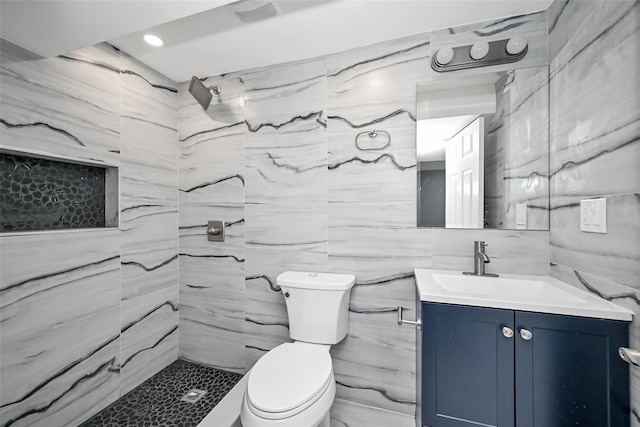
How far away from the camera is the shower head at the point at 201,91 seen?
68.7 inches

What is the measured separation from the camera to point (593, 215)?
104 centimetres

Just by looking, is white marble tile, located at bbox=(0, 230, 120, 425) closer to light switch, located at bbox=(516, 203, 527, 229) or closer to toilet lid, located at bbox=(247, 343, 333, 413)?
toilet lid, located at bbox=(247, 343, 333, 413)

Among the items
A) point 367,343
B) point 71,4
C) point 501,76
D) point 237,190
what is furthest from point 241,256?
point 501,76

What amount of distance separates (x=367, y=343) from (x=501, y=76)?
167 cm

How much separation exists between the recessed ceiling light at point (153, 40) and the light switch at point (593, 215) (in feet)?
7.42

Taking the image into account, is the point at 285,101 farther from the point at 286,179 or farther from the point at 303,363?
the point at 303,363

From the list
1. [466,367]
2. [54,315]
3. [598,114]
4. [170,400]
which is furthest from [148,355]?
[598,114]

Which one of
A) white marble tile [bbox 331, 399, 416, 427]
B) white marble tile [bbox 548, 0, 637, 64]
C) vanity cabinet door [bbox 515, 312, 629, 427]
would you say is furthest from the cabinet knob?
white marble tile [bbox 548, 0, 637, 64]

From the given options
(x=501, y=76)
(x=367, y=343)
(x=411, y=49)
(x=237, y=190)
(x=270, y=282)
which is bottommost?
(x=367, y=343)

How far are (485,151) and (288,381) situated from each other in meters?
1.50

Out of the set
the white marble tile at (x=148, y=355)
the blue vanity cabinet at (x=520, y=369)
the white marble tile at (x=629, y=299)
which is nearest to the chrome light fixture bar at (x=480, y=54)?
the white marble tile at (x=629, y=299)

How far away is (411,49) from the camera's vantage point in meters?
1.58

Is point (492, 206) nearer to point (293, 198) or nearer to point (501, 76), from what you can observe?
point (501, 76)

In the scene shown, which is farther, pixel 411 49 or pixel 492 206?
pixel 411 49
